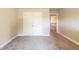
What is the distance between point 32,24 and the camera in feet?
29.4

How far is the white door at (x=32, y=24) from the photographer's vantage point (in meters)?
Answer: 8.86

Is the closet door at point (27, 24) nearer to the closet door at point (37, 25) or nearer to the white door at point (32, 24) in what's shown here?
the white door at point (32, 24)

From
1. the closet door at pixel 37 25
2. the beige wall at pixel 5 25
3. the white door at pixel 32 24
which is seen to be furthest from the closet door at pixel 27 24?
the beige wall at pixel 5 25

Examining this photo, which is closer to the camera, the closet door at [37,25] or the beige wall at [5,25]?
the beige wall at [5,25]

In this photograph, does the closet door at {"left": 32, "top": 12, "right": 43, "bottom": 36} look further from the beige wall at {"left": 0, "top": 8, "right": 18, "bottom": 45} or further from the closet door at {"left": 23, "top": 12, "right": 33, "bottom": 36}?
the beige wall at {"left": 0, "top": 8, "right": 18, "bottom": 45}

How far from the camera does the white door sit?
29.1ft

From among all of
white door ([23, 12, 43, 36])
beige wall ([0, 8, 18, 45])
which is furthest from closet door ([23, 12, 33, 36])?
beige wall ([0, 8, 18, 45])

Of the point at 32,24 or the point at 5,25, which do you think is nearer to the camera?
the point at 5,25

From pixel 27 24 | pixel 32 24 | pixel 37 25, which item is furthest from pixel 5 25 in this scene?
pixel 37 25

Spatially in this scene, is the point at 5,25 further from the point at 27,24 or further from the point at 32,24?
the point at 32,24

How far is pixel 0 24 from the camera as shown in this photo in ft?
14.9
